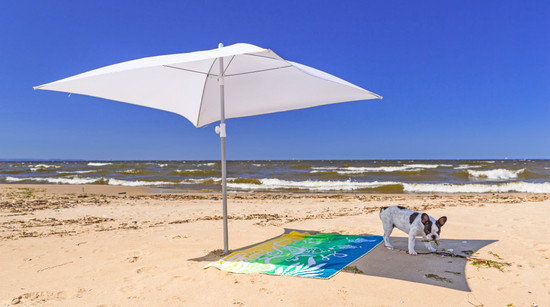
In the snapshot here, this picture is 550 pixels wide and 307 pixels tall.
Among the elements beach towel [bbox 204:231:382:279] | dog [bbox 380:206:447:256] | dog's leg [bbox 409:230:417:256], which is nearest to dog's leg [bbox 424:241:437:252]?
dog [bbox 380:206:447:256]

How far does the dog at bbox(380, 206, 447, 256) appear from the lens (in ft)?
11.8

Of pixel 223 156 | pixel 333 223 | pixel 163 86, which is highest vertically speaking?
pixel 163 86

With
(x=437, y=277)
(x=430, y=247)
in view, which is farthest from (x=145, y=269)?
(x=430, y=247)

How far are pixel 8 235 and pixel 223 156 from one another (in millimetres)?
4143

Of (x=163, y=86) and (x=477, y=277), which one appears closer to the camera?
(x=477, y=277)

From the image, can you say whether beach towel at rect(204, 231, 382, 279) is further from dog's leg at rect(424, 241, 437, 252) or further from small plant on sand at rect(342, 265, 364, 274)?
dog's leg at rect(424, 241, 437, 252)

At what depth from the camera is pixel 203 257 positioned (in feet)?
12.8

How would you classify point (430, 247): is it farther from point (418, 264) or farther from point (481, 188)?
point (481, 188)

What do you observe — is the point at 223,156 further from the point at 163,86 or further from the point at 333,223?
the point at 333,223

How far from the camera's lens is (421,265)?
133 inches

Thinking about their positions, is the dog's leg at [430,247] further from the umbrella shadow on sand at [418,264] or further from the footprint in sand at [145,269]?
the footprint in sand at [145,269]

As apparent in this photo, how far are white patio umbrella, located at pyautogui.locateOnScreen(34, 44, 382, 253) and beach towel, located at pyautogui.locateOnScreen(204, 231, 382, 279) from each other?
1.59 ft

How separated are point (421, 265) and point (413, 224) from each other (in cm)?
46

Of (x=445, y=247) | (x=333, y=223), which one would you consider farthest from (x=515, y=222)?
(x=333, y=223)
